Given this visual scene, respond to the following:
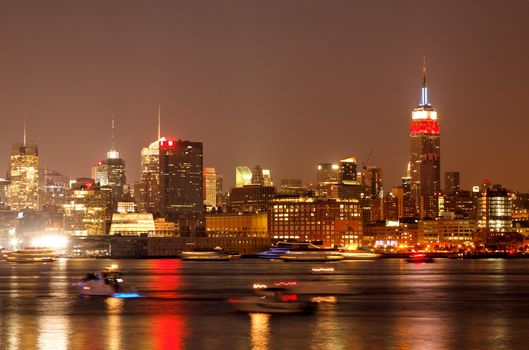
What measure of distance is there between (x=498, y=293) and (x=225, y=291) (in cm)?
2180

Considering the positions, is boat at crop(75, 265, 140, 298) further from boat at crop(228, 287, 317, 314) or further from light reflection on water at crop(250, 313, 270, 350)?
light reflection on water at crop(250, 313, 270, 350)

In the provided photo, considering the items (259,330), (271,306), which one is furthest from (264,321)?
(271,306)

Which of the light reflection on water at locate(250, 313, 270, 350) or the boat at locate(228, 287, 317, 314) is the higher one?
the boat at locate(228, 287, 317, 314)

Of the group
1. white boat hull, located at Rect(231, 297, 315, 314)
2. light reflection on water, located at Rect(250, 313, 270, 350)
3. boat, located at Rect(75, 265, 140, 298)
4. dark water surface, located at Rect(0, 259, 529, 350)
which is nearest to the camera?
light reflection on water, located at Rect(250, 313, 270, 350)

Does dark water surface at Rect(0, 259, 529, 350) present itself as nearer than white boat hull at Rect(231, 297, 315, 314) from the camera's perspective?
Yes

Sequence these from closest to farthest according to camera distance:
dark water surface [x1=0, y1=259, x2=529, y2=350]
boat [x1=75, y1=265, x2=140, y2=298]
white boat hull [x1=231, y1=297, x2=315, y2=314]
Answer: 1. dark water surface [x1=0, y1=259, x2=529, y2=350]
2. white boat hull [x1=231, y1=297, x2=315, y2=314]
3. boat [x1=75, y1=265, x2=140, y2=298]

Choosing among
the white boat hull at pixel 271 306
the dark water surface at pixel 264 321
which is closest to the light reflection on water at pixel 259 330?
the dark water surface at pixel 264 321

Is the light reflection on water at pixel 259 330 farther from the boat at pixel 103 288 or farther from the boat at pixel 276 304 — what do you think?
the boat at pixel 103 288

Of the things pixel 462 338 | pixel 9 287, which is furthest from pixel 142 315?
pixel 9 287

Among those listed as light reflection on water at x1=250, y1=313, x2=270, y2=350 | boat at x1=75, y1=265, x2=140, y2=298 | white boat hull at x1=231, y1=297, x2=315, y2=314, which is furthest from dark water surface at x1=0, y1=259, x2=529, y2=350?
boat at x1=75, y1=265, x2=140, y2=298

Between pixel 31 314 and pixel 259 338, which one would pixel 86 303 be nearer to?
pixel 31 314

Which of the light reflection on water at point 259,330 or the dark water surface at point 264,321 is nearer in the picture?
the light reflection on water at point 259,330

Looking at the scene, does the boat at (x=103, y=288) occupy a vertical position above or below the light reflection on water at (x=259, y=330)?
above

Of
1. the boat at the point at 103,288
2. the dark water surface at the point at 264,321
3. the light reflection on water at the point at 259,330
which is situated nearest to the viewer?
the light reflection on water at the point at 259,330
